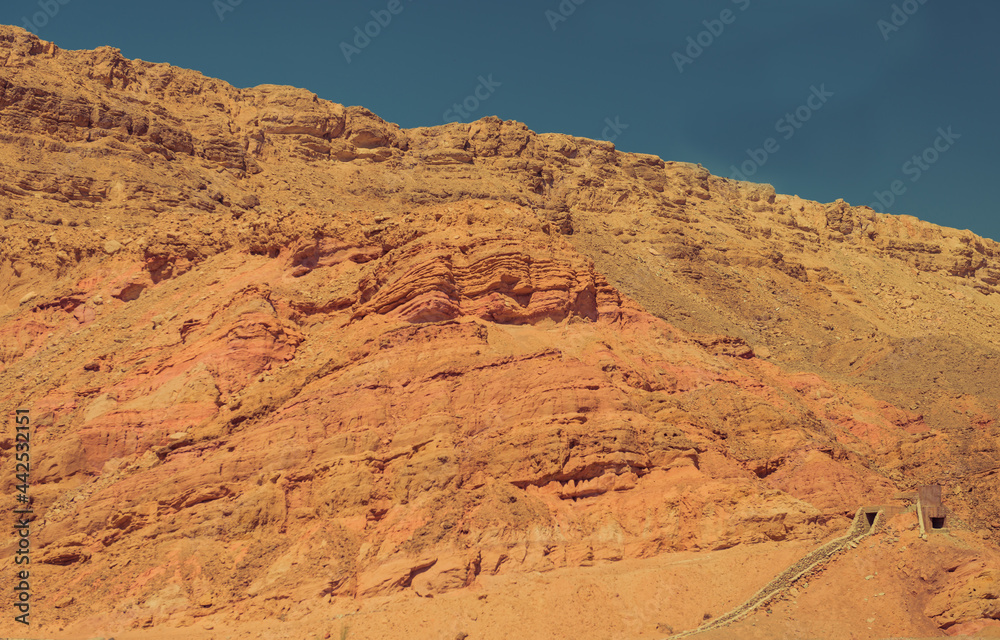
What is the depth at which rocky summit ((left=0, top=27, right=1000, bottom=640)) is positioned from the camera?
23.5 meters

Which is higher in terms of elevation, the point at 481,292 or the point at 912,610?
the point at 481,292

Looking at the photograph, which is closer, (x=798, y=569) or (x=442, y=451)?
(x=798, y=569)

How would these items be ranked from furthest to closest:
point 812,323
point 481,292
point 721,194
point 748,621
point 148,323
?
point 721,194 < point 812,323 < point 148,323 < point 481,292 < point 748,621

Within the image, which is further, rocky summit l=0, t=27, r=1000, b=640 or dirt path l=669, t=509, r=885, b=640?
Result: rocky summit l=0, t=27, r=1000, b=640

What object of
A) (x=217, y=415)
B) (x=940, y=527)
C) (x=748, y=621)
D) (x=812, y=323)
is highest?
(x=812, y=323)

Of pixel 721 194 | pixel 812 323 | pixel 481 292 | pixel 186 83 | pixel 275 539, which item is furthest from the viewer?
pixel 721 194

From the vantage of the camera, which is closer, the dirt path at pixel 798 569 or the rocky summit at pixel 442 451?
the dirt path at pixel 798 569

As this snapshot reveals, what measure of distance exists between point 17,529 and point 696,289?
47.5 metres

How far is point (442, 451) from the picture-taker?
87.0 feet

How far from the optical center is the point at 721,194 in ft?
→ 327

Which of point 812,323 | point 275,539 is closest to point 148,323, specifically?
point 275,539

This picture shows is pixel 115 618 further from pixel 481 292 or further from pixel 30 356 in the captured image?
pixel 30 356

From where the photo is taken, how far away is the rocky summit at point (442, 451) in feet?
77.1

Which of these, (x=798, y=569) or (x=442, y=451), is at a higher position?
(x=442, y=451)
